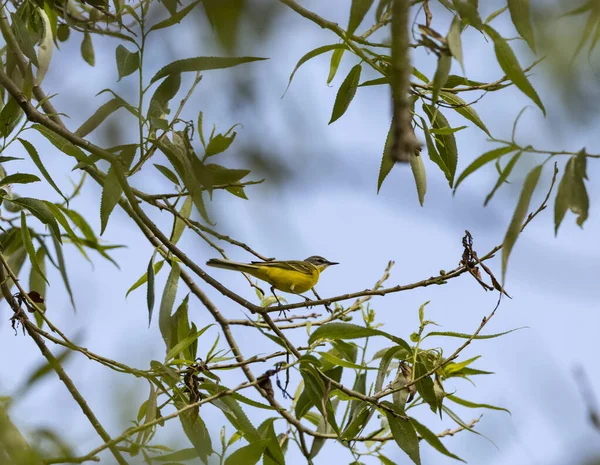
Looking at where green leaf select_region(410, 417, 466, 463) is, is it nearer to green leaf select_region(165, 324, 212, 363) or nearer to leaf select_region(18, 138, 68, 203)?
green leaf select_region(165, 324, 212, 363)

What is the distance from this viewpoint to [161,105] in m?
2.27

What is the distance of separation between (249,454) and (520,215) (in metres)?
1.19

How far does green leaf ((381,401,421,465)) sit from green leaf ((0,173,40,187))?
4.52 feet

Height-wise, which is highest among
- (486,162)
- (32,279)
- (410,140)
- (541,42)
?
(32,279)

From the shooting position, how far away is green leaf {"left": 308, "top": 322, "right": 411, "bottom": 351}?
7.55 feet

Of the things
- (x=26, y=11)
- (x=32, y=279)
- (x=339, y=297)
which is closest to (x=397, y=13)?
(x=339, y=297)

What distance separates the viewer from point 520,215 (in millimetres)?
1592

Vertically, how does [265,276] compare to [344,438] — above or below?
above

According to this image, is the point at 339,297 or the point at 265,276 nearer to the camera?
the point at 339,297

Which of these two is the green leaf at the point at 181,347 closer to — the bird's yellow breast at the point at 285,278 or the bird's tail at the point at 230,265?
the bird's tail at the point at 230,265

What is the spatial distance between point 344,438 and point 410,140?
A: 193cm

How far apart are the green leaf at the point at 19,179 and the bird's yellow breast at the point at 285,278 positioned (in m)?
1.41

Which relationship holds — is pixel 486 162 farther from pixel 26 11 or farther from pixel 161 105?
pixel 26 11

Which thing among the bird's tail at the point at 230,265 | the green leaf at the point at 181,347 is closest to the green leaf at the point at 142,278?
the bird's tail at the point at 230,265
